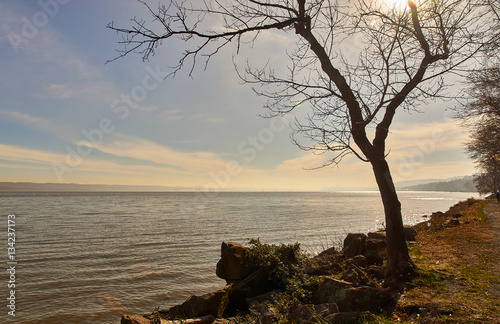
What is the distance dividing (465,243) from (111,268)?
16572 millimetres

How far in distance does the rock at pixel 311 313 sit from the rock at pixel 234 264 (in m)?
4.09

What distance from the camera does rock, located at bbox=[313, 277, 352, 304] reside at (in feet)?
19.0

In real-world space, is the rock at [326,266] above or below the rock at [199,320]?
above

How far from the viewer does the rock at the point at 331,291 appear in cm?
579

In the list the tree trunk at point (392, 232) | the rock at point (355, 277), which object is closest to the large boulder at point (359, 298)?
the rock at point (355, 277)

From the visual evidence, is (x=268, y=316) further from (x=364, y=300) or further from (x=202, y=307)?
(x=202, y=307)

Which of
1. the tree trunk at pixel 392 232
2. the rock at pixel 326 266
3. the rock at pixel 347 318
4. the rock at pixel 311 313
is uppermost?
the tree trunk at pixel 392 232

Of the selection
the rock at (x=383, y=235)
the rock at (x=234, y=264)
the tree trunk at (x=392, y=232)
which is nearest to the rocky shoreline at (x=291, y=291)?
the rock at (x=234, y=264)

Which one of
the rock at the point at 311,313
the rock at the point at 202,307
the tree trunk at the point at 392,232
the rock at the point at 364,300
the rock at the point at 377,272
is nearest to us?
the rock at the point at 311,313

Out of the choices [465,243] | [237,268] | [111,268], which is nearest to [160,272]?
[111,268]

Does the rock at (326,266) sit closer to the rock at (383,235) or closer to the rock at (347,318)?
the rock at (383,235)

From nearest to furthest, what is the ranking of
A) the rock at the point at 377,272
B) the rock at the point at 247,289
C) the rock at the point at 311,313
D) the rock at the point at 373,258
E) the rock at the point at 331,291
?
1. the rock at the point at 311,313
2. the rock at the point at 331,291
3. the rock at the point at 377,272
4. the rock at the point at 247,289
5. the rock at the point at 373,258

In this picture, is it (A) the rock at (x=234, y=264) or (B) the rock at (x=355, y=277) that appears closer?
(B) the rock at (x=355, y=277)

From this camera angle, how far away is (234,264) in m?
9.65
